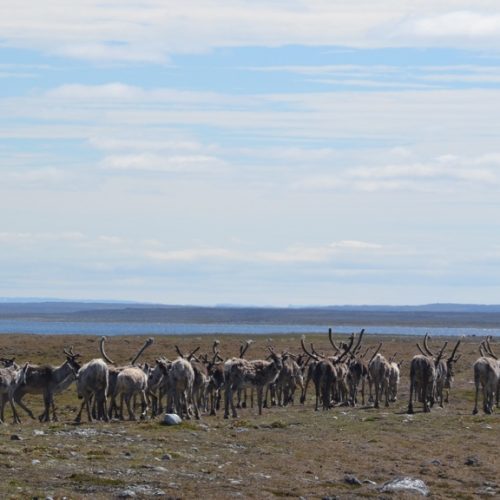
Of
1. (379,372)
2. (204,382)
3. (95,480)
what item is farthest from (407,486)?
(379,372)

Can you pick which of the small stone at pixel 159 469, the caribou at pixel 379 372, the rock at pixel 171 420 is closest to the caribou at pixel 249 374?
the caribou at pixel 379 372

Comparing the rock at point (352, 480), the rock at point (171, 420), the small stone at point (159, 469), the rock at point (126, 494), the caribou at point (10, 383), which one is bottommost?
the rock at point (126, 494)

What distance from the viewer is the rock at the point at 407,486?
20266 mm

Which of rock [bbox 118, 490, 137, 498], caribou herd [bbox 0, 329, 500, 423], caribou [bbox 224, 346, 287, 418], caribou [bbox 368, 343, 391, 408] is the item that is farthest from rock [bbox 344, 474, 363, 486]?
caribou [bbox 368, 343, 391, 408]

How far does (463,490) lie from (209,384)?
15.4 metres

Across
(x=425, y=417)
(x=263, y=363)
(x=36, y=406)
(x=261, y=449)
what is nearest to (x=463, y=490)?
(x=261, y=449)

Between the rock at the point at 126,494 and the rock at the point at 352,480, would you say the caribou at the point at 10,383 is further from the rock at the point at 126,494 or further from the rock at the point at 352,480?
the rock at the point at 352,480

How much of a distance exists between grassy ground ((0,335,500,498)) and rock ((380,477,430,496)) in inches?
9.0

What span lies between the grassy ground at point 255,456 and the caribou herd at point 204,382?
3.86ft

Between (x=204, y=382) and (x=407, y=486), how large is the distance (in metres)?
14.0

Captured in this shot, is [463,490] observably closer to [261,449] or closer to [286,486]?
[286,486]

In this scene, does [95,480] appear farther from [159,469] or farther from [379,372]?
[379,372]

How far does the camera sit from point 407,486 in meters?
20.4

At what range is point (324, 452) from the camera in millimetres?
24625
